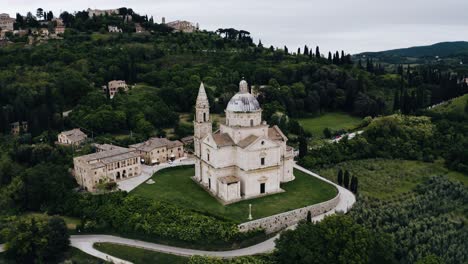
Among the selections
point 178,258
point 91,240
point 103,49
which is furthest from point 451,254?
point 103,49

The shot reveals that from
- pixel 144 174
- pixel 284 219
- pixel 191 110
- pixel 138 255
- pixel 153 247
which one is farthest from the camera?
pixel 191 110

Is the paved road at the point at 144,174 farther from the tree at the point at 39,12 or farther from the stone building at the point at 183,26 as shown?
the tree at the point at 39,12

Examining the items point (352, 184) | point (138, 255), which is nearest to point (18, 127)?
point (138, 255)

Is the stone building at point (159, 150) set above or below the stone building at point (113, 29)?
below

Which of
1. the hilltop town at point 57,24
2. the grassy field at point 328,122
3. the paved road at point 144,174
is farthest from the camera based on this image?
the hilltop town at point 57,24

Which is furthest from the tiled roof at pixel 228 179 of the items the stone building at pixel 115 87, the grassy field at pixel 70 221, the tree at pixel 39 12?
the tree at pixel 39 12

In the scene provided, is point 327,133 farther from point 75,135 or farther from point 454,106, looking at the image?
point 75,135

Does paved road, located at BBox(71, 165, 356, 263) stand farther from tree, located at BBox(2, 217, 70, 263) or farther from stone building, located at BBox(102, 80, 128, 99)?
stone building, located at BBox(102, 80, 128, 99)
